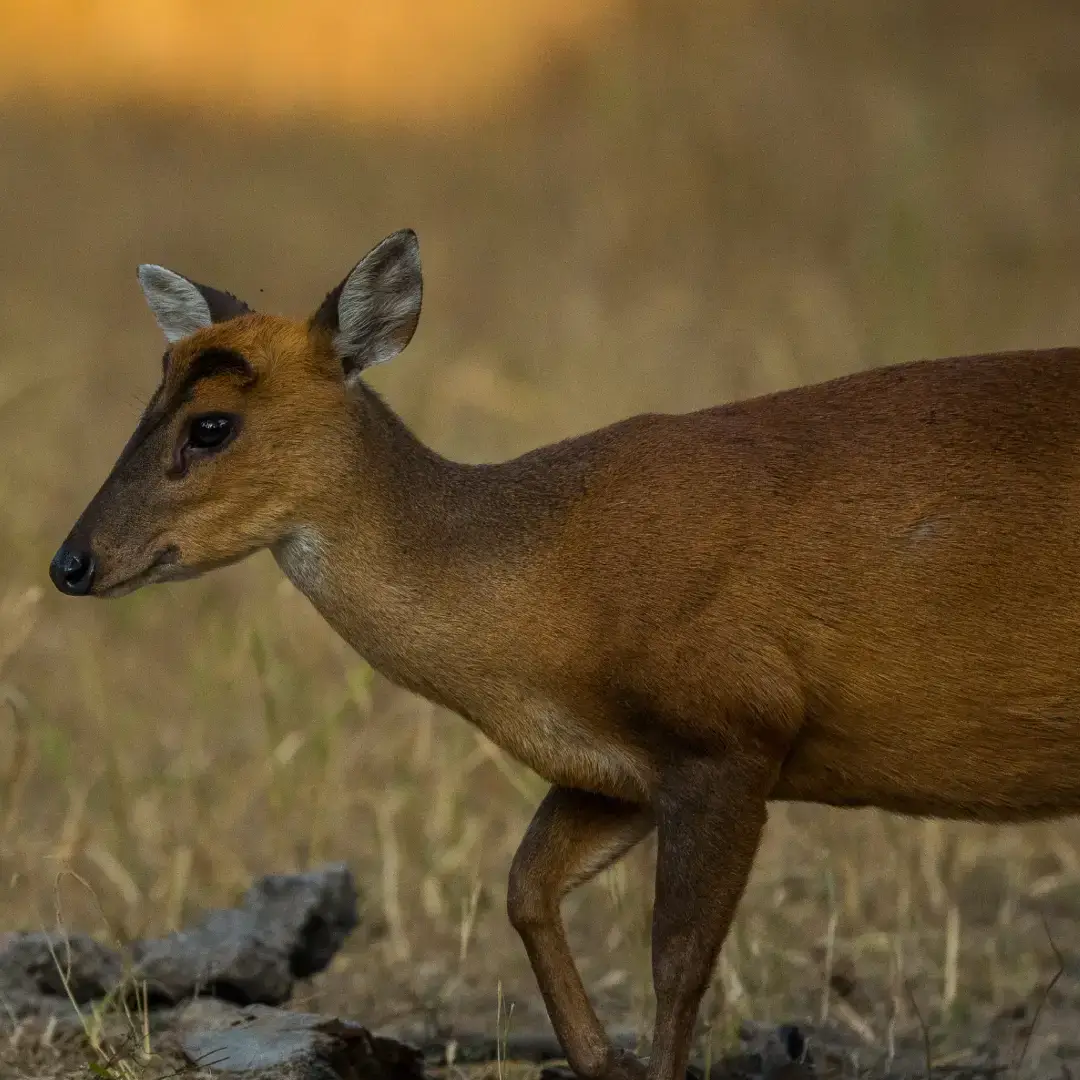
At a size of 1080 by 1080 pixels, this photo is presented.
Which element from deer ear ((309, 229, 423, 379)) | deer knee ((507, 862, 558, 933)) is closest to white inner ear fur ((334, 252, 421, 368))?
deer ear ((309, 229, 423, 379))

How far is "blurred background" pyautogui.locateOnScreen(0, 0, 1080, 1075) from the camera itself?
28.1ft

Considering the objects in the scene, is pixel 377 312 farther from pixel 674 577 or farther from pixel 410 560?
pixel 674 577

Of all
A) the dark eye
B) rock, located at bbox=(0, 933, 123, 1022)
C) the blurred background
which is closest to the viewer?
the dark eye

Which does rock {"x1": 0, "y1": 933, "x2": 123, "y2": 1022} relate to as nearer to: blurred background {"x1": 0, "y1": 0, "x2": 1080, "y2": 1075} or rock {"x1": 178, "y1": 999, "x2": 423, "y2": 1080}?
rock {"x1": 178, "y1": 999, "x2": 423, "y2": 1080}

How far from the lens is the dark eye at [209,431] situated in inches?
251

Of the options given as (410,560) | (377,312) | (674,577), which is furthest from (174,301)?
(674,577)

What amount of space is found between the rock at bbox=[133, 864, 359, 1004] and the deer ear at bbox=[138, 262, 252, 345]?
211 cm

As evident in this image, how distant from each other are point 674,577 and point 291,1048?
5.84 feet

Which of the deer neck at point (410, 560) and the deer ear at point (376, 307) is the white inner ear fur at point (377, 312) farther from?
the deer neck at point (410, 560)

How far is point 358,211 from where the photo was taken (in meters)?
17.0

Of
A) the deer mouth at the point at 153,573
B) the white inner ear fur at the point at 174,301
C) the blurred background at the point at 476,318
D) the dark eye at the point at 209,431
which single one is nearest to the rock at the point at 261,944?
the blurred background at the point at 476,318

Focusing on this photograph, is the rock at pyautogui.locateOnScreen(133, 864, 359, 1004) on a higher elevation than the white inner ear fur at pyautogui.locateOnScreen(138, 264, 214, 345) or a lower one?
lower

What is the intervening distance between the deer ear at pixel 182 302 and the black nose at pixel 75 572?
1046mm

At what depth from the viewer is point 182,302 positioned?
7.08m
